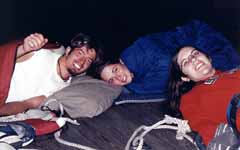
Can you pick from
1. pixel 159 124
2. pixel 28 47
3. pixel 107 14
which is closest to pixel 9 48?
pixel 28 47

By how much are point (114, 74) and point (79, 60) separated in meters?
0.19

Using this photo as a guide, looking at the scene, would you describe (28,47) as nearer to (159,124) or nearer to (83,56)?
(83,56)

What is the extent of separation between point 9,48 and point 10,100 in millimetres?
197

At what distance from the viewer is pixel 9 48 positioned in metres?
1.66

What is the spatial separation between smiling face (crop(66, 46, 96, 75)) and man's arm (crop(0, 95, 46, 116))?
157mm

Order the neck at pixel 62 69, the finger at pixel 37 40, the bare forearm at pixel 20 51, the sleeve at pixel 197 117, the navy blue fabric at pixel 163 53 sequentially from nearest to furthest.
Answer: the sleeve at pixel 197 117 < the finger at pixel 37 40 < the bare forearm at pixel 20 51 < the neck at pixel 62 69 < the navy blue fabric at pixel 163 53

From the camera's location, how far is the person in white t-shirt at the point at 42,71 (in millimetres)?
1705

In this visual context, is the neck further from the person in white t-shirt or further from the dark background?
the dark background

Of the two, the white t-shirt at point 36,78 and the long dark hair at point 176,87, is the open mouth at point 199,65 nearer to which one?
the long dark hair at point 176,87

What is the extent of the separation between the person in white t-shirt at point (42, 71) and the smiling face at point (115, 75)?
0.07 meters

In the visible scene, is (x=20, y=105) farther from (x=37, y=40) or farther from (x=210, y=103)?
(x=210, y=103)

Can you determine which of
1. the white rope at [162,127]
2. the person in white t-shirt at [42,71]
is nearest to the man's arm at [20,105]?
the person in white t-shirt at [42,71]

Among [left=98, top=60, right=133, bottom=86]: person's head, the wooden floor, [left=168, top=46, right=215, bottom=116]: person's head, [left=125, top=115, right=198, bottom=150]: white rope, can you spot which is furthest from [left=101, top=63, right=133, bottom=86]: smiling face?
[left=125, top=115, right=198, bottom=150]: white rope

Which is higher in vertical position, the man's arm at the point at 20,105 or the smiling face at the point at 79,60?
the smiling face at the point at 79,60
